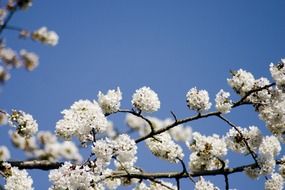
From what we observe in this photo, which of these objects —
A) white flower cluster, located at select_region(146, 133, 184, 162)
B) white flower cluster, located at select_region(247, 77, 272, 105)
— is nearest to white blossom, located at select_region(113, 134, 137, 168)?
white flower cluster, located at select_region(146, 133, 184, 162)

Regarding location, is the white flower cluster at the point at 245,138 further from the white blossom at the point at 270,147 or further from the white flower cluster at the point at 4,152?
the white flower cluster at the point at 4,152

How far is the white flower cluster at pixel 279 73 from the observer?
6227 mm

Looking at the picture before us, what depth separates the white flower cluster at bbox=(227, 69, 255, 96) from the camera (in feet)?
21.6

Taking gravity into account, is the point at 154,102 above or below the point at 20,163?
above

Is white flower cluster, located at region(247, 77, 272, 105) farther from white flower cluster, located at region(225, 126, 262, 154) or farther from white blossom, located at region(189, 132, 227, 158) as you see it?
white blossom, located at region(189, 132, 227, 158)

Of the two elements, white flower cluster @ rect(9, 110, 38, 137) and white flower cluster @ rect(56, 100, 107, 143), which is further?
white flower cluster @ rect(9, 110, 38, 137)

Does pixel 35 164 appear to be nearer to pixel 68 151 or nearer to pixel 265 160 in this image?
pixel 265 160

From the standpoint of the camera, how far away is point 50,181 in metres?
4.63

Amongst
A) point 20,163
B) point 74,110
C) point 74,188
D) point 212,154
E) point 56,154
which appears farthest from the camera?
point 56,154

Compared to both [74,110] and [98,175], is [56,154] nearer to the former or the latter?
[74,110]

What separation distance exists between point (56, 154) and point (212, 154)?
588 cm

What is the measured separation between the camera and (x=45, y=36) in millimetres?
12336

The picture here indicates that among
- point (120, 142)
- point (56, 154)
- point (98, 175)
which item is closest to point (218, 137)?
point (120, 142)

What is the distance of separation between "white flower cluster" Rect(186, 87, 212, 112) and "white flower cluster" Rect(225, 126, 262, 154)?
682mm
